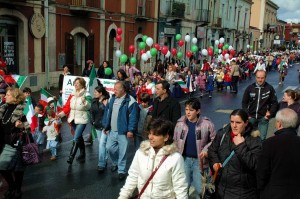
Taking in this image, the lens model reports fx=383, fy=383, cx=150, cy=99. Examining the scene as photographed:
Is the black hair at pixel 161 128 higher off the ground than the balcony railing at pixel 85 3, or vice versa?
the balcony railing at pixel 85 3

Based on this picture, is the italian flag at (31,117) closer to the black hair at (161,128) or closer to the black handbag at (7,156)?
the black handbag at (7,156)

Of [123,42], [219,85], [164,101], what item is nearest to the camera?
[164,101]

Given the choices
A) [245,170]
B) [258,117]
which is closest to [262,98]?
[258,117]

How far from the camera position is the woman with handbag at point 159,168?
3.29 metres

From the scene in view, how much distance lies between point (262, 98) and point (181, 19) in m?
22.8

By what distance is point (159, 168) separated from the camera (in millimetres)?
3287

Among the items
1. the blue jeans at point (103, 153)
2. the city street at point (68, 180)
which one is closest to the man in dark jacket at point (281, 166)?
the city street at point (68, 180)

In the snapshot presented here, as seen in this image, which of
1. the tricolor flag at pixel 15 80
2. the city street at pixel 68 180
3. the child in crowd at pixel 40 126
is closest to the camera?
the city street at pixel 68 180

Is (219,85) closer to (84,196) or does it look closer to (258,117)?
(258,117)

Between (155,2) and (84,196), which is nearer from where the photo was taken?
(84,196)

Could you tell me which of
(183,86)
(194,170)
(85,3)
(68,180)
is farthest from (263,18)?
(194,170)

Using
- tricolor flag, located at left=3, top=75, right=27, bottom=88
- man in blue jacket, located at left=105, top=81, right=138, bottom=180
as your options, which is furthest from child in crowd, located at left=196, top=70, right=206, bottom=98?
man in blue jacket, located at left=105, top=81, right=138, bottom=180

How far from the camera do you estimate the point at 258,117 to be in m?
7.10

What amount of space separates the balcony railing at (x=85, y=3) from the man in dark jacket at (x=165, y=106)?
12.5 meters
